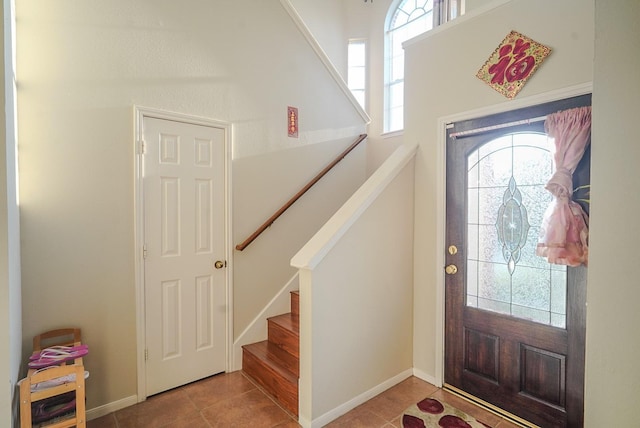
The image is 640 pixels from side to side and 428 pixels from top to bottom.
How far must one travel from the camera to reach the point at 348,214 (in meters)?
2.23

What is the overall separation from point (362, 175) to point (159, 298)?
2.53m

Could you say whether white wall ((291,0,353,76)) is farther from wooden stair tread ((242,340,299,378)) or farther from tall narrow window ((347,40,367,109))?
wooden stair tread ((242,340,299,378))

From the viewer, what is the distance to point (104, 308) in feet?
7.28

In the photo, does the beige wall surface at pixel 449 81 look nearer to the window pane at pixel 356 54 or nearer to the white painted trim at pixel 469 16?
the white painted trim at pixel 469 16

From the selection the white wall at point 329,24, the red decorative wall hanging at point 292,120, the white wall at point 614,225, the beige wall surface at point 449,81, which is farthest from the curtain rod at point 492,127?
the white wall at point 329,24

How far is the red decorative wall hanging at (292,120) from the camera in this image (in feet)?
10.5

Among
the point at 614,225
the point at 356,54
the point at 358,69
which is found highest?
the point at 356,54

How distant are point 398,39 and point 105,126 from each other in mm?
3898

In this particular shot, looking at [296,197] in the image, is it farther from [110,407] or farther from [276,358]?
[110,407]

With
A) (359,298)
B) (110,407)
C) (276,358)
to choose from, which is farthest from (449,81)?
(110,407)

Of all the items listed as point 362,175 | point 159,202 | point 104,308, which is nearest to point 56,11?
point 159,202

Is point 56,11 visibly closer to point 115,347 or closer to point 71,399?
point 115,347

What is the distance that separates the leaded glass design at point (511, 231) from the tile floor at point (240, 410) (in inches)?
30.9

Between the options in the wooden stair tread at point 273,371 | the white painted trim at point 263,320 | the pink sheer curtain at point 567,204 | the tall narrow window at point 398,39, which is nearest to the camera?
the pink sheer curtain at point 567,204
